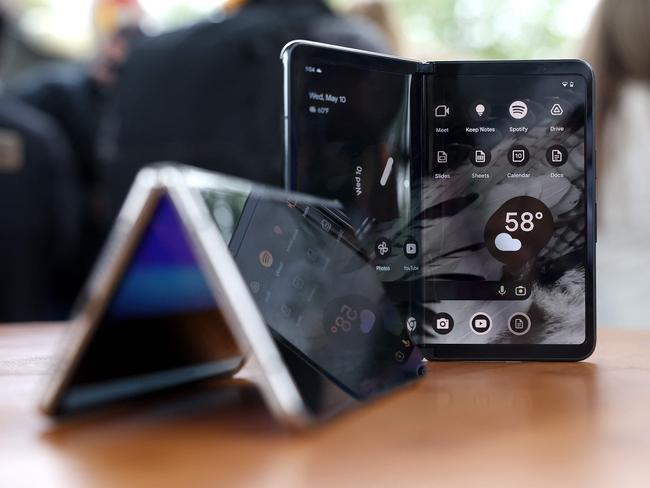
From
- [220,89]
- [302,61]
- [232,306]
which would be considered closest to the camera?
[232,306]

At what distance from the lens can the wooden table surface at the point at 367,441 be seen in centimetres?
38

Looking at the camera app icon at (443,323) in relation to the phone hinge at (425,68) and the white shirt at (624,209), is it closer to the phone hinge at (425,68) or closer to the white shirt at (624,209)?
the phone hinge at (425,68)

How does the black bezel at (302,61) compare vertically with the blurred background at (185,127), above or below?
above

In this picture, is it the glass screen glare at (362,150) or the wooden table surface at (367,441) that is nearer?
the wooden table surface at (367,441)

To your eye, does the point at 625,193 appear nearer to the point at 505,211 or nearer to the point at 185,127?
the point at 185,127

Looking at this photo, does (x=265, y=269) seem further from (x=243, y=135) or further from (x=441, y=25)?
(x=441, y=25)

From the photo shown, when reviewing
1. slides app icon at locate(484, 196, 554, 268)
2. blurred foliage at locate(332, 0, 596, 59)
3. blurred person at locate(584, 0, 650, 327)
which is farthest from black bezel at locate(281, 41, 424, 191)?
blurred foliage at locate(332, 0, 596, 59)

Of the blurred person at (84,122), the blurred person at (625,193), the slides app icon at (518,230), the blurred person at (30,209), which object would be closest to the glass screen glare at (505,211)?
the slides app icon at (518,230)

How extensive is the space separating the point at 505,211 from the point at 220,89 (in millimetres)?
848

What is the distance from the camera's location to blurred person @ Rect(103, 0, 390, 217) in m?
1.39

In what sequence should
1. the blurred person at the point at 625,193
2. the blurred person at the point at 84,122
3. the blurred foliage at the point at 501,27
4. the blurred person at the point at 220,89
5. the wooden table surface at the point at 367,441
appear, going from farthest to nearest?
1. the blurred foliage at the point at 501,27
2. the blurred person at the point at 84,122
3. the blurred person at the point at 625,193
4. the blurred person at the point at 220,89
5. the wooden table surface at the point at 367,441

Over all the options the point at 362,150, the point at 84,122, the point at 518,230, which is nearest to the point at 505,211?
the point at 518,230

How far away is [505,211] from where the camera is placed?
26.5 inches

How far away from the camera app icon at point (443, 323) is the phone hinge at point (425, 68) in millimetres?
192
